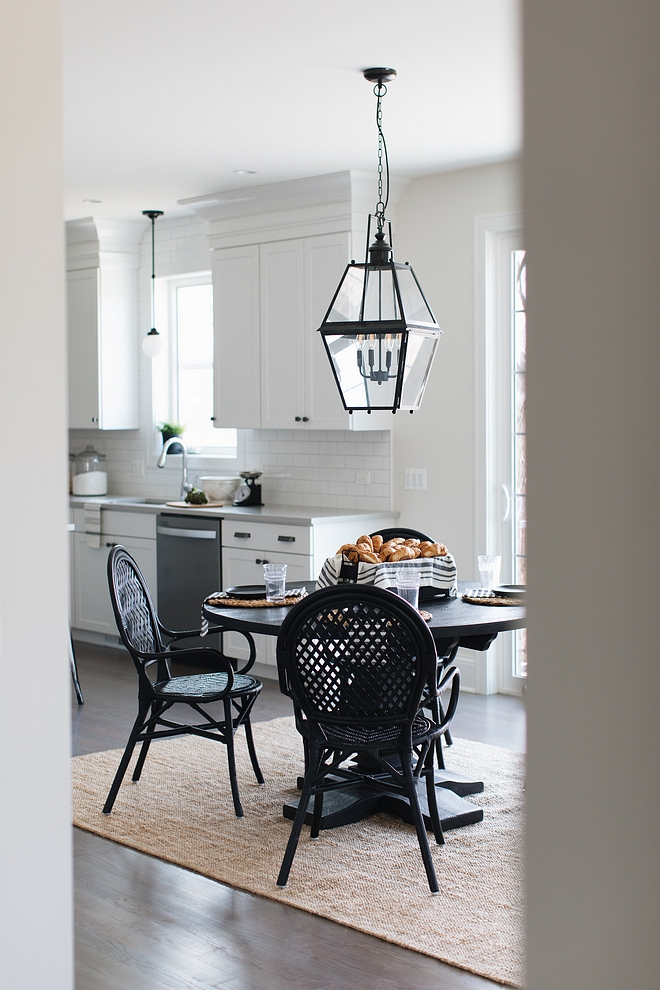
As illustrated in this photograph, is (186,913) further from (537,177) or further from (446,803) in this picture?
(537,177)

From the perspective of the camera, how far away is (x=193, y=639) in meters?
6.03

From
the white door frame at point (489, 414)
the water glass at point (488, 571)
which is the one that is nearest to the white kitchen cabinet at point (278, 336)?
the white door frame at point (489, 414)

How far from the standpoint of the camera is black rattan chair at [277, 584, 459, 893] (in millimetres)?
2873

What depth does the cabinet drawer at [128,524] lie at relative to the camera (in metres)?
6.30

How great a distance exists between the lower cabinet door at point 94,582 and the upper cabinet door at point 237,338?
3.30 feet

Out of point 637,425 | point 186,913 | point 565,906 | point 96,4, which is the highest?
point 96,4

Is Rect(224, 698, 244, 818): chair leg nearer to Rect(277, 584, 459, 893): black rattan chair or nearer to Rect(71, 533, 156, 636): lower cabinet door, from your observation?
Rect(277, 584, 459, 893): black rattan chair

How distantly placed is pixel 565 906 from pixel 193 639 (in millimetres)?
5775

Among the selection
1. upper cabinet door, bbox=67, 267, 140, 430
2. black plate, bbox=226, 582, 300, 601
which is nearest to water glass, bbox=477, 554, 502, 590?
black plate, bbox=226, 582, 300, 601

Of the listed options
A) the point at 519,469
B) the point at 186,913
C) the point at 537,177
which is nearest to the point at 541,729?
the point at 537,177

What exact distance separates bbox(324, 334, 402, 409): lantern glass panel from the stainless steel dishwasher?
2.65m

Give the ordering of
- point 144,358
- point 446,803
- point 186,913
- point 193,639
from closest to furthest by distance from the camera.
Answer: point 186,913, point 446,803, point 193,639, point 144,358

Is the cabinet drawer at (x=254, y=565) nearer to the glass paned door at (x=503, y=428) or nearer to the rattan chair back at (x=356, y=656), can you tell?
the glass paned door at (x=503, y=428)

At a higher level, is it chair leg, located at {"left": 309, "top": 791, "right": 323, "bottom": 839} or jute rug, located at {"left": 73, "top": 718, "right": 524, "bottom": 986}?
chair leg, located at {"left": 309, "top": 791, "right": 323, "bottom": 839}
